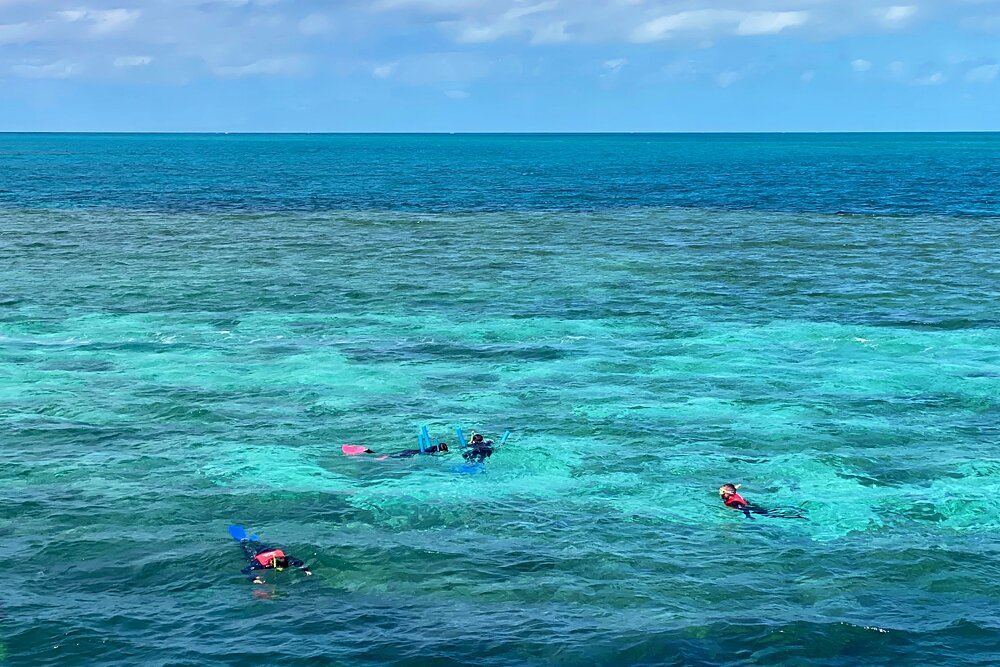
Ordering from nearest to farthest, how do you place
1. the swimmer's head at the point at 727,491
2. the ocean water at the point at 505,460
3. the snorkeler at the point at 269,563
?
the ocean water at the point at 505,460 → the snorkeler at the point at 269,563 → the swimmer's head at the point at 727,491

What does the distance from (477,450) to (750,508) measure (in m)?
11.0

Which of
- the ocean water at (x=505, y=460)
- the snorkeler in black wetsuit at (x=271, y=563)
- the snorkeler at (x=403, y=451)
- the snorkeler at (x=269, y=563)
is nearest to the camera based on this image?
the ocean water at (x=505, y=460)

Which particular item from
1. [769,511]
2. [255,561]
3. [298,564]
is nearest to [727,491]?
[769,511]

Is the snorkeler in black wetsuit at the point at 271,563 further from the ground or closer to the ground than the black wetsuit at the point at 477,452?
closer to the ground

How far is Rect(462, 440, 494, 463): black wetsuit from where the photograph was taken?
41031 millimetres

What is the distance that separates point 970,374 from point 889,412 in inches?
332

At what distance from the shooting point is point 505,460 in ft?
136

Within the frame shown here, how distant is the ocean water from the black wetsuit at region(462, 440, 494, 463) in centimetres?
73

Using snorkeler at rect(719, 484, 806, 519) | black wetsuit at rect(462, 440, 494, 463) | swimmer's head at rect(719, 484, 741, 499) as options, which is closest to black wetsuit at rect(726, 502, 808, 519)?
snorkeler at rect(719, 484, 806, 519)

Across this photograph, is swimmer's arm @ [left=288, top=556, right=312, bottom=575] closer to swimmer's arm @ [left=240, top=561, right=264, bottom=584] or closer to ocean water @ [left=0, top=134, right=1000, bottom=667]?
ocean water @ [left=0, top=134, right=1000, bottom=667]

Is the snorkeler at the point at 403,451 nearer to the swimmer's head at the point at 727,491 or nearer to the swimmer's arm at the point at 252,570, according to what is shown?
the swimmer's arm at the point at 252,570

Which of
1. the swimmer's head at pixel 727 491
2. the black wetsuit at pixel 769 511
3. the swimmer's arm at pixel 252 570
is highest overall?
the swimmer's head at pixel 727 491

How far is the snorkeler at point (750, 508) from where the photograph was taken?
36.1 metres

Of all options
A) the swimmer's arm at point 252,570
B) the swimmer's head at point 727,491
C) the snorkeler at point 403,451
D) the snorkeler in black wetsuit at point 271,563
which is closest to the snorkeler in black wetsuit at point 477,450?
the snorkeler at point 403,451
